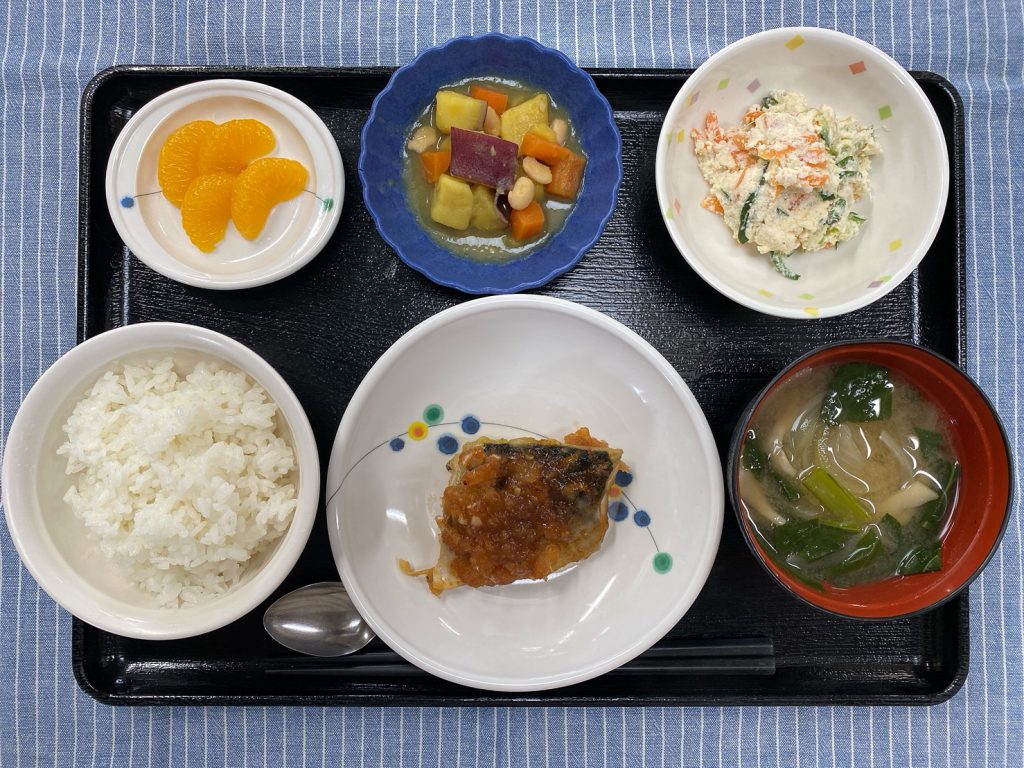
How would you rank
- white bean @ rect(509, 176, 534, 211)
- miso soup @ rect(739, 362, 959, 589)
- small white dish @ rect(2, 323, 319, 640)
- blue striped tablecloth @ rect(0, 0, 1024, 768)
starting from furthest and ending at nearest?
blue striped tablecloth @ rect(0, 0, 1024, 768) < white bean @ rect(509, 176, 534, 211) < miso soup @ rect(739, 362, 959, 589) < small white dish @ rect(2, 323, 319, 640)

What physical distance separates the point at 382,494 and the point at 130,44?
5.33 ft

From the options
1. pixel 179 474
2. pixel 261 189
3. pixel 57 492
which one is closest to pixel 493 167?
pixel 261 189

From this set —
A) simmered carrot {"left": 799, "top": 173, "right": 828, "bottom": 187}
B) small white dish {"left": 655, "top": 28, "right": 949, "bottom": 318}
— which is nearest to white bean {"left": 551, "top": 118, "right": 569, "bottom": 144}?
small white dish {"left": 655, "top": 28, "right": 949, "bottom": 318}

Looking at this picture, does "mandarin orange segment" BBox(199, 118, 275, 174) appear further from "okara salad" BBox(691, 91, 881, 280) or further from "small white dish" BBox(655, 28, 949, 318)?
"okara salad" BBox(691, 91, 881, 280)

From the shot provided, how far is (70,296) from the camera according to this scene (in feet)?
7.20

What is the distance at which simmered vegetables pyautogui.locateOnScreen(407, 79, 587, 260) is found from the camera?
1.92m

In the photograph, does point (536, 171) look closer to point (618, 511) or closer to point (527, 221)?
point (527, 221)

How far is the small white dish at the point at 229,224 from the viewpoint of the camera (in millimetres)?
1906

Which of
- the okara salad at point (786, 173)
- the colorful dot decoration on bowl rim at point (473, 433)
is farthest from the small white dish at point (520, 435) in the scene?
the okara salad at point (786, 173)

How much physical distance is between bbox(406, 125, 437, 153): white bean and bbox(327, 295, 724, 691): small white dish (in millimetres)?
546

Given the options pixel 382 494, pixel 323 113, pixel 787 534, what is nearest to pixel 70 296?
pixel 323 113

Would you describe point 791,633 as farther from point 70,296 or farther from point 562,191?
point 70,296

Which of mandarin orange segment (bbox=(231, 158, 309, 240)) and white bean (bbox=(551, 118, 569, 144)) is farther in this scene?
white bean (bbox=(551, 118, 569, 144))

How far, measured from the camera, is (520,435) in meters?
1.97
